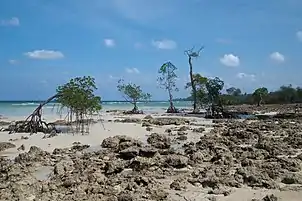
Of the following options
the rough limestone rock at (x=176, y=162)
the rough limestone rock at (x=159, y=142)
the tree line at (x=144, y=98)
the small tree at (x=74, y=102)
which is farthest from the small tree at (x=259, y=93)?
the rough limestone rock at (x=176, y=162)

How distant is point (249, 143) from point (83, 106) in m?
10.4

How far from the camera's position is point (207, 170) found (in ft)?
32.8

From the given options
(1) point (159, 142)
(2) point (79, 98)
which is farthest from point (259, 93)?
(1) point (159, 142)

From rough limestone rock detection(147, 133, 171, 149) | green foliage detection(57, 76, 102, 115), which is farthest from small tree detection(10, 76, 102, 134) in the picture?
rough limestone rock detection(147, 133, 171, 149)

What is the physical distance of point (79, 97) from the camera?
874 inches

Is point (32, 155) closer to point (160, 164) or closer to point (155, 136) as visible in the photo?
point (160, 164)

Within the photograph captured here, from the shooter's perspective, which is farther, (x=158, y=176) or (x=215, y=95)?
(x=215, y=95)

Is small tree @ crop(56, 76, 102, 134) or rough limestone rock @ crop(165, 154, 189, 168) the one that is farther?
small tree @ crop(56, 76, 102, 134)

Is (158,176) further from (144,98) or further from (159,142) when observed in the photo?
(144,98)

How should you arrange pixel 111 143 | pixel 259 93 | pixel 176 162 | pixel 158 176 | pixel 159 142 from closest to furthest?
pixel 158 176
pixel 176 162
pixel 111 143
pixel 159 142
pixel 259 93

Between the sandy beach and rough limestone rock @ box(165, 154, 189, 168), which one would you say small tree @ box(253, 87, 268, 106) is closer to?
the sandy beach

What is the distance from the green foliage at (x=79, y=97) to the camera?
2238 cm

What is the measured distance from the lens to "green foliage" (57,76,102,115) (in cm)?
2238

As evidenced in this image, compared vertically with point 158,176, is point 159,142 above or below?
above
